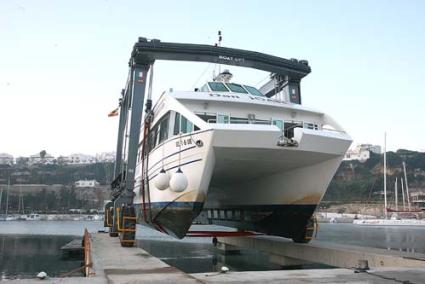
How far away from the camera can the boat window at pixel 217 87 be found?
1327cm

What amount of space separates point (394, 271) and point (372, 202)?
12162 cm

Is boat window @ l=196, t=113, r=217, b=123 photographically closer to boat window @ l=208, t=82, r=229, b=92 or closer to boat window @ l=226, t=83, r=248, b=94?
boat window @ l=208, t=82, r=229, b=92

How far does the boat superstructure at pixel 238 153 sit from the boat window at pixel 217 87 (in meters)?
0.03

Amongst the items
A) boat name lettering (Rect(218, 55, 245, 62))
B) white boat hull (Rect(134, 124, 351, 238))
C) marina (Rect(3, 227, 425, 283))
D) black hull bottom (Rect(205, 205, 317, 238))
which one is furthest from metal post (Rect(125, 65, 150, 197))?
Result: black hull bottom (Rect(205, 205, 317, 238))

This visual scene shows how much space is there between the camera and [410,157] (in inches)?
6083

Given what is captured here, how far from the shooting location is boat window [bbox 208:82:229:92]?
13273mm

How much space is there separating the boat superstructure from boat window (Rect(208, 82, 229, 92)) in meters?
0.03

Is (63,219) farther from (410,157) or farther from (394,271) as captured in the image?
(410,157)

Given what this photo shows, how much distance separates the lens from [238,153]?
1086 cm

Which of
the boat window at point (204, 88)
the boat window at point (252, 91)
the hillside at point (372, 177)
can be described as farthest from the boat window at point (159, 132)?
the hillside at point (372, 177)

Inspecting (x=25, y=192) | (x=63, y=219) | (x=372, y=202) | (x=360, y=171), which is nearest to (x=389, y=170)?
(x=360, y=171)

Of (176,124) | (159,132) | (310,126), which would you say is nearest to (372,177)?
(310,126)

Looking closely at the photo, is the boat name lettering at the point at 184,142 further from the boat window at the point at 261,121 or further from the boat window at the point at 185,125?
the boat window at the point at 261,121

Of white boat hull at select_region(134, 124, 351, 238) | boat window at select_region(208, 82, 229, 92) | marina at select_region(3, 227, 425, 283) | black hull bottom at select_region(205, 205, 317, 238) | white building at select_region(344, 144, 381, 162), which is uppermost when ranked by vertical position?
white building at select_region(344, 144, 381, 162)
